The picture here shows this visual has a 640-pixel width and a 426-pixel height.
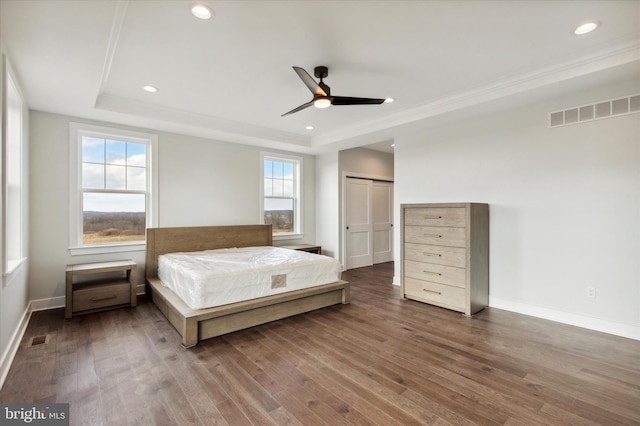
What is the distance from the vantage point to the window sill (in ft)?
12.8

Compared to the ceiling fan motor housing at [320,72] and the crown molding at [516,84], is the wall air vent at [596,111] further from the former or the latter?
the ceiling fan motor housing at [320,72]

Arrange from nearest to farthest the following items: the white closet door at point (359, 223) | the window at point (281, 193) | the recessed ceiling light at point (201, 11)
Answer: the recessed ceiling light at point (201, 11) → the window at point (281, 193) → the white closet door at point (359, 223)

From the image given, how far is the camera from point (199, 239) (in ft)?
15.6

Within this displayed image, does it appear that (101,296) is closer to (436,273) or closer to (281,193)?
(281,193)

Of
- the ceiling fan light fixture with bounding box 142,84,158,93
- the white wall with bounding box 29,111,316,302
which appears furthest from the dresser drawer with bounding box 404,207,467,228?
the ceiling fan light fixture with bounding box 142,84,158,93

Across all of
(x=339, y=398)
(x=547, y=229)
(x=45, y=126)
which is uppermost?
(x=45, y=126)

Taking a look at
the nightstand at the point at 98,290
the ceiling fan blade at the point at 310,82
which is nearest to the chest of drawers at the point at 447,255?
the ceiling fan blade at the point at 310,82

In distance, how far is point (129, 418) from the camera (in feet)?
5.81

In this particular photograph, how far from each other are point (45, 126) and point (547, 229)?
614 centimetres

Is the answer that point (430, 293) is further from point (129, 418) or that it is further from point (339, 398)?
point (129, 418)

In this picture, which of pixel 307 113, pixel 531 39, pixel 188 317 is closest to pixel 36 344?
pixel 188 317

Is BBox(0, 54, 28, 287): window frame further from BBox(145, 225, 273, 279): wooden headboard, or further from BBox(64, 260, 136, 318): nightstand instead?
BBox(145, 225, 273, 279): wooden headboard

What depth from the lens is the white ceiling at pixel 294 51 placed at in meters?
2.05

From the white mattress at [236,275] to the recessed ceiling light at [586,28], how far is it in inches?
126
